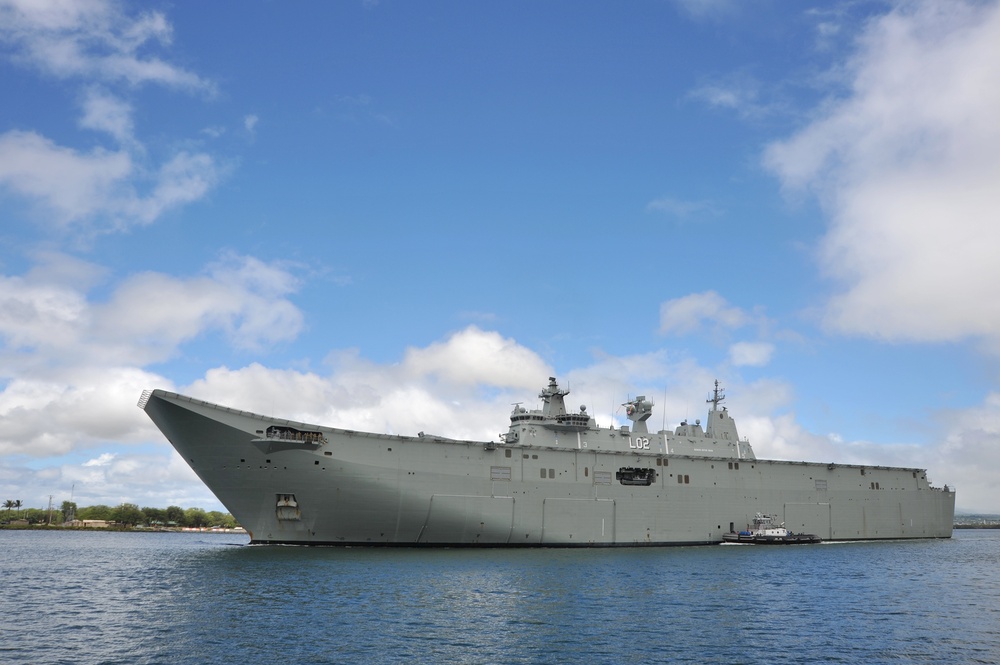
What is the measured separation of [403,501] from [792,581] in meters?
19.4

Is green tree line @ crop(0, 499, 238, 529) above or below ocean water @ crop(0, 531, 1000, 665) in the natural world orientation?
below

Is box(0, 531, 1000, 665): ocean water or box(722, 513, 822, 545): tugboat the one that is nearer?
box(0, 531, 1000, 665): ocean water

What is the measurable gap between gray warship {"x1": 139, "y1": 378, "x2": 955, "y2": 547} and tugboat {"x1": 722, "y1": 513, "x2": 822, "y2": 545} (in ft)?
2.20

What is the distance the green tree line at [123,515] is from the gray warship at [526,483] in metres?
86.9

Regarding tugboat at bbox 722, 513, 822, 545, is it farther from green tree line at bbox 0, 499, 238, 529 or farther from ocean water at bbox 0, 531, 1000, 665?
green tree line at bbox 0, 499, 238, 529

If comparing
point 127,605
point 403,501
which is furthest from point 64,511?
point 127,605

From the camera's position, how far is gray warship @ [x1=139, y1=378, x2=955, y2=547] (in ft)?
Result: 114

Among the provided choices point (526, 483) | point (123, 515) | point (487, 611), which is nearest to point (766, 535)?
point (526, 483)

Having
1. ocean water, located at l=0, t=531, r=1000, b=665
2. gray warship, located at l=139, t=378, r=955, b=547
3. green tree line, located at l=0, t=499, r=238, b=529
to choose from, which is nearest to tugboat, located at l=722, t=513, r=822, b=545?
gray warship, located at l=139, t=378, r=955, b=547

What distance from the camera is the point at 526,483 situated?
40438 millimetres

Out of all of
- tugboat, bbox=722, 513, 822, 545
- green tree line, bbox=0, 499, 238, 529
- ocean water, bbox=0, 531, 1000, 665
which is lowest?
green tree line, bbox=0, 499, 238, 529

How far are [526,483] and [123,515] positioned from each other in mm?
95115

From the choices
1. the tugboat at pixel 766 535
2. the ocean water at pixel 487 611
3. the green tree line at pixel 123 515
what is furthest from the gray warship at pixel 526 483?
the green tree line at pixel 123 515

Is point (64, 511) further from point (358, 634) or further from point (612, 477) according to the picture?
point (358, 634)
